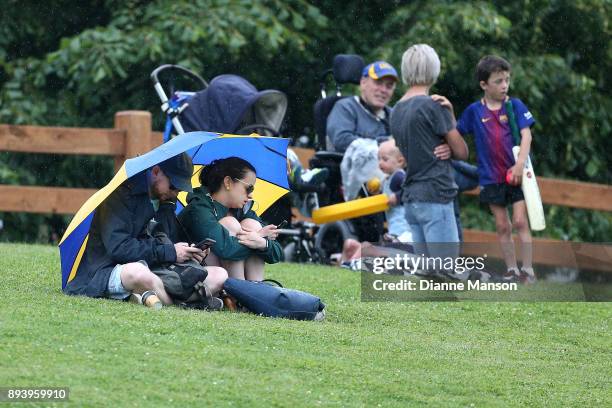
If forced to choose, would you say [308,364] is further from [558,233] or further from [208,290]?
[558,233]

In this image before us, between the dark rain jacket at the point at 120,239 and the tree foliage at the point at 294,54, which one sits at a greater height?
the tree foliage at the point at 294,54

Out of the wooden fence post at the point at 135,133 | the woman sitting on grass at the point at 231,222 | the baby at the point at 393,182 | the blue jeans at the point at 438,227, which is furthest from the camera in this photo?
the wooden fence post at the point at 135,133

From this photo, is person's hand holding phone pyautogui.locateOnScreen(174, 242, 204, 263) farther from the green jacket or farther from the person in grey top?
the person in grey top

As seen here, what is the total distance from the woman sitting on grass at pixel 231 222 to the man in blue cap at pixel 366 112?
3687 mm

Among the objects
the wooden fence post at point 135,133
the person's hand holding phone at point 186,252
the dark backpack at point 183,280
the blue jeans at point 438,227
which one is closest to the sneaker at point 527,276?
the blue jeans at point 438,227

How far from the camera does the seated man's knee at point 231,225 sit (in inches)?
324

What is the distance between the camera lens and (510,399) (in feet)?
21.9

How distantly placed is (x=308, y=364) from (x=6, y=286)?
2.32m

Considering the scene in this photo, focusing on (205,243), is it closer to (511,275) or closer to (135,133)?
(511,275)

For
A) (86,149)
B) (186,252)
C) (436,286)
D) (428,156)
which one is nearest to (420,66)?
(428,156)

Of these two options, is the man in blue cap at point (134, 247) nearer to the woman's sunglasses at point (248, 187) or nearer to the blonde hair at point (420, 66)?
the woman's sunglasses at point (248, 187)

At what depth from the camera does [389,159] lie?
11477mm

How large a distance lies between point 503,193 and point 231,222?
317 centimetres

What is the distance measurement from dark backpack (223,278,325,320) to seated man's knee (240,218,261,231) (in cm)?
39
